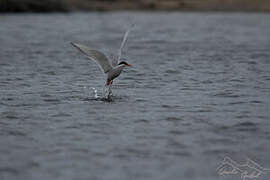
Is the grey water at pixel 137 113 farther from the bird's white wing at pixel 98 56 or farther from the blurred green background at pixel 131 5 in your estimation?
the blurred green background at pixel 131 5

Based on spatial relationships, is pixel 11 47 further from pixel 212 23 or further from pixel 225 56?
pixel 212 23


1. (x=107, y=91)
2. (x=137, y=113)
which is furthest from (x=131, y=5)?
(x=137, y=113)

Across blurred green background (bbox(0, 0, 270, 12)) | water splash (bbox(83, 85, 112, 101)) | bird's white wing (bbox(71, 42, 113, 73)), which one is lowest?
blurred green background (bbox(0, 0, 270, 12))

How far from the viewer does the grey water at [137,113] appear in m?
8.61

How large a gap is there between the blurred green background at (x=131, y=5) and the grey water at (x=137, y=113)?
21.8 metres

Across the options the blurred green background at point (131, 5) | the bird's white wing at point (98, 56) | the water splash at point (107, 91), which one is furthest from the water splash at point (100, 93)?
the blurred green background at point (131, 5)

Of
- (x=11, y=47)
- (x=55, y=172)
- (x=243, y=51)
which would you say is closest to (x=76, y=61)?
(x=11, y=47)

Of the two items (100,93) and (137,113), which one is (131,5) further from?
(137,113)

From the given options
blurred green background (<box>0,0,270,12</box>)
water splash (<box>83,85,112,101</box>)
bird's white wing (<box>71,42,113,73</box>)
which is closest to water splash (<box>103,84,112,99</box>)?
water splash (<box>83,85,112,101</box>)

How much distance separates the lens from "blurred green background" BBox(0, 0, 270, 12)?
47.3 m

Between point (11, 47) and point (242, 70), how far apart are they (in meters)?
11.1

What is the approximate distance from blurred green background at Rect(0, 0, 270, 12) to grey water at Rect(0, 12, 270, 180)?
21834 mm

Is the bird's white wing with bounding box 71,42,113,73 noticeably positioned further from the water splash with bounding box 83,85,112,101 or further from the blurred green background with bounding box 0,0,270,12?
the blurred green background with bounding box 0,0,270,12

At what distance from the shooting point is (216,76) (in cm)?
1708
